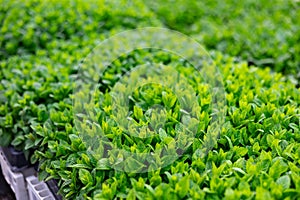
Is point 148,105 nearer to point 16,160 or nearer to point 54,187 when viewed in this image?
point 54,187

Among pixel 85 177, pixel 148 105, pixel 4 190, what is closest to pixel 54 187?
pixel 85 177

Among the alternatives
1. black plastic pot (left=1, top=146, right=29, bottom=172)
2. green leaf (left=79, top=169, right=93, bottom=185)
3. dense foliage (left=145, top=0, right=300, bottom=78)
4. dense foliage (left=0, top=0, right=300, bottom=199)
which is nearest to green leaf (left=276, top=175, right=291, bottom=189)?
dense foliage (left=0, top=0, right=300, bottom=199)

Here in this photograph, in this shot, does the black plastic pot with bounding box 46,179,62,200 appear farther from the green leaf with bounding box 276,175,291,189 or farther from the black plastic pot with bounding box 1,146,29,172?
the green leaf with bounding box 276,175,291,189

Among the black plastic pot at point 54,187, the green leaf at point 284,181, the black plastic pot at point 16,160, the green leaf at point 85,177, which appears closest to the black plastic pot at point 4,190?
A: the black plastic pot at point 16,160

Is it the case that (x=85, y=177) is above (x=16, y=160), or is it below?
above

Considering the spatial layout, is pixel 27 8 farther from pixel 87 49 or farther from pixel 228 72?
pixel 228 72

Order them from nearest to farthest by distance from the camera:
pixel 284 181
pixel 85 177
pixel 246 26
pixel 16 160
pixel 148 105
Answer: pixel 284 181
pixel 85 177
pixel 148 105
pixel 16 160
pixel 246 26
